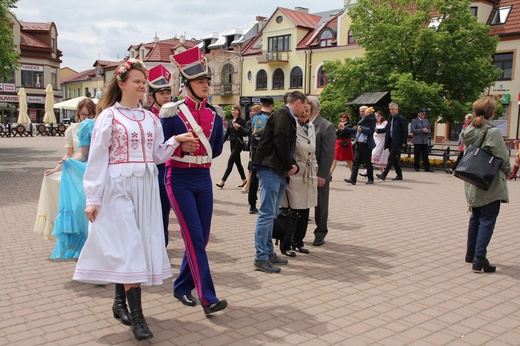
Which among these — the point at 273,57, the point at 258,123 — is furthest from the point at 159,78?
the point at 273,57

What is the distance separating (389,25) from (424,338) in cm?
1770

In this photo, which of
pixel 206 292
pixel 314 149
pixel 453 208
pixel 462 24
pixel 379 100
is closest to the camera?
pixel 206 292

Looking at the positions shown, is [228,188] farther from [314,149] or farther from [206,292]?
[206,292]

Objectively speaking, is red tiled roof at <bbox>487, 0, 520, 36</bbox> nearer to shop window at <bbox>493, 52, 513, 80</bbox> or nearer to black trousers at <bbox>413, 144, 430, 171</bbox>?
shop window at <bbox>493, 52, 513, 80</bbox>

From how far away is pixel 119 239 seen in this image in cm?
367

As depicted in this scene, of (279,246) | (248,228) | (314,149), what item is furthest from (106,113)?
(248,228)

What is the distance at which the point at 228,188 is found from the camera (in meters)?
12.4

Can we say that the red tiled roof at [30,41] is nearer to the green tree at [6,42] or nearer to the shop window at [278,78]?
the shop window at [278,78]

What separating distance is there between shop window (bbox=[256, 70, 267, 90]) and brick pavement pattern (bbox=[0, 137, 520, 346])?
41.8 m

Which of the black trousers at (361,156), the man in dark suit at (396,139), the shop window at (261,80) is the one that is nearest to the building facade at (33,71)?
the shop window at (261,80)

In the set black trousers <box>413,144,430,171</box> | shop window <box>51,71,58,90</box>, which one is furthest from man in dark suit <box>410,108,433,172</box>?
shop window <box>51,71,58,90</box>

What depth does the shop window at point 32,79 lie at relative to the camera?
2101 inches

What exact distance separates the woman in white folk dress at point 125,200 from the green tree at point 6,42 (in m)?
17.8

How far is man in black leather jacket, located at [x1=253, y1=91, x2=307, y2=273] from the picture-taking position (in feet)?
18.2
